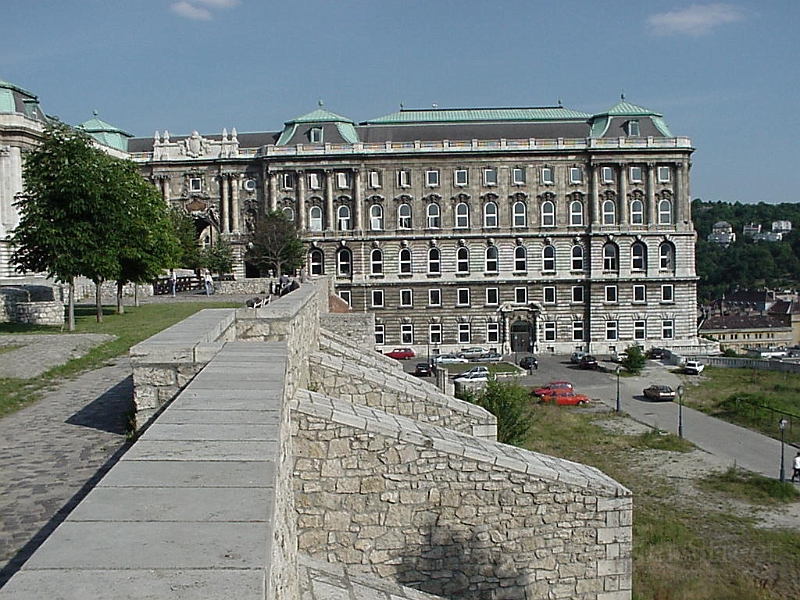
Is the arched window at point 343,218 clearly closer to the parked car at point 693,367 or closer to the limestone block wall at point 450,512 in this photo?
the parked car at point 693,367

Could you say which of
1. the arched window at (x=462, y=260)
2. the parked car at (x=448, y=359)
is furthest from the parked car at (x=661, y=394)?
the arched window at (x=462, y=260)

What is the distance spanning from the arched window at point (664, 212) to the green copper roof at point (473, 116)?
969 cm

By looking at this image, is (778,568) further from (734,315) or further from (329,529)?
(734,315)

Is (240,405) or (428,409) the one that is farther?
(428,409)

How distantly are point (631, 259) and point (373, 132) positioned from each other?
72.6 ft

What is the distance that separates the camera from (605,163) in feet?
215

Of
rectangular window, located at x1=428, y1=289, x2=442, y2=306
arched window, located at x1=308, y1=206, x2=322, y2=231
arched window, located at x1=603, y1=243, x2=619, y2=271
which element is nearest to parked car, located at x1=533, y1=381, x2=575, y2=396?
rectangular window, located at x1=428, y1=289, x2=442, y2=306

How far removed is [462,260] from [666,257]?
15.3 m

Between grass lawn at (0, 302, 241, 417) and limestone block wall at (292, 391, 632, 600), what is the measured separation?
4290 mm

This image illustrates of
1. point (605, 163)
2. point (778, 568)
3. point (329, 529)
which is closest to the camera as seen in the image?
point (329, 529)

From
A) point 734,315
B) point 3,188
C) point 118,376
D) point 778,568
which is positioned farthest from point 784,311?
point 118,376

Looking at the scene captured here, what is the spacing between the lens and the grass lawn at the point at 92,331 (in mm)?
12156

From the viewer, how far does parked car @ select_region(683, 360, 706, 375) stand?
187 ft

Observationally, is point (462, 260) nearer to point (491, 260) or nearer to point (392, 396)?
point (491, 260)
